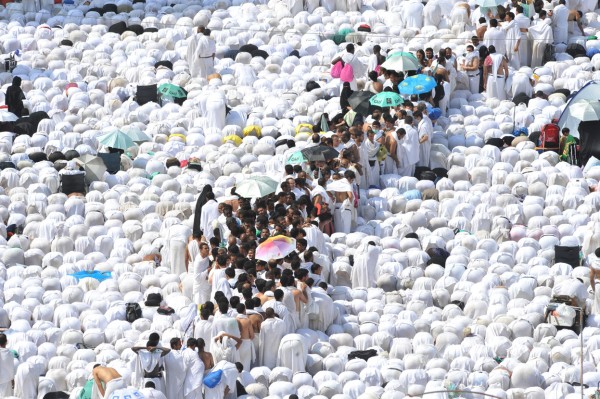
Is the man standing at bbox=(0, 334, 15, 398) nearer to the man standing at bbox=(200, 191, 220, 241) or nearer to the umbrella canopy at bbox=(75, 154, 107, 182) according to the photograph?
the man standing at bbox=(200, 191, 220, 241)

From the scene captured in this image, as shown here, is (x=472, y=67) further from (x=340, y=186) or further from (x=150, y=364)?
(x=150, y=364)

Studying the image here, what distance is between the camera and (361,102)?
44156mm

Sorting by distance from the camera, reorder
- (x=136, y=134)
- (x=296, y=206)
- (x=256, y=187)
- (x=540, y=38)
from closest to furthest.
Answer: (x=296, y=206) → (x=256, y=187) → (x=136, y=134) → (x=540, y=38)

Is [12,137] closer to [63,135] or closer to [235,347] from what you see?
[63,135]

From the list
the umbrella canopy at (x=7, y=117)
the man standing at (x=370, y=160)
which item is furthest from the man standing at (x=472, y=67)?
the umbrella canopy at (x=7, y=117)

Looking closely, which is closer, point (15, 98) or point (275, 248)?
point (275, 248)

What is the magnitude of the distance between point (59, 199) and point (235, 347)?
7737 millimetres

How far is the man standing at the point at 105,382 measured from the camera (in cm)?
3337

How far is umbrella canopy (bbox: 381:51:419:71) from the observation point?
147ft

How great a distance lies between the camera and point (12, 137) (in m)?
44.4

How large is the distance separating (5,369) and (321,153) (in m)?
9.55

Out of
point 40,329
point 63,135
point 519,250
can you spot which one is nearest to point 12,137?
point 63,135

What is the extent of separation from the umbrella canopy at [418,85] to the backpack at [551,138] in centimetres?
258

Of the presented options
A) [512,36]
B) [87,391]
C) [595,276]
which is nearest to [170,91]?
[512,36]
